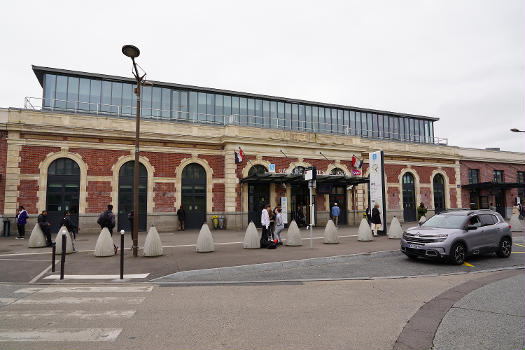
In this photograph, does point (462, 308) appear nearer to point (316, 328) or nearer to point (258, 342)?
point (316, 328)

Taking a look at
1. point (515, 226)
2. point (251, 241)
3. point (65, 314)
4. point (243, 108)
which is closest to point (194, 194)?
point (251, 241)

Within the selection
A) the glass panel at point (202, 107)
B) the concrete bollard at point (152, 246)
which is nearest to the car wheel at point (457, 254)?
the concrete bollard at point (152, 246)

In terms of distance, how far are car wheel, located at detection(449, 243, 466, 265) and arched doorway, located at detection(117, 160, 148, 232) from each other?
1714 cm

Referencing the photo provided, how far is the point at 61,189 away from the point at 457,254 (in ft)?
66.7

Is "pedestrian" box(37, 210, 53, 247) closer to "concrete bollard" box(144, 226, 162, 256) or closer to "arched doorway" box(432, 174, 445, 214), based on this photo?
"concrete bollard" box(144, 226, 162, 256)

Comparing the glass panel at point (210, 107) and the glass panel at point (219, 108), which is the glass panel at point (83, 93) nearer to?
the glass panel at point (210, 107)

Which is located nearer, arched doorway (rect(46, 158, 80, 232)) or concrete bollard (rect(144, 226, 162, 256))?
concrete bollard (rect(144, 226, 162, 256))

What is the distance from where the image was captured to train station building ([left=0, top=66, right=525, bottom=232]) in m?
18.6

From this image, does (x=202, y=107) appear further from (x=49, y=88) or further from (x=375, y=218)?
(x=375, y=218)

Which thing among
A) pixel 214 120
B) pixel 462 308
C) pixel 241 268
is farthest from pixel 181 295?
pixel 214 120

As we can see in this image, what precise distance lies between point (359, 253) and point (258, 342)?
7.62 metres

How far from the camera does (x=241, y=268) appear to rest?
8711 mm

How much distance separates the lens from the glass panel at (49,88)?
26734 mm

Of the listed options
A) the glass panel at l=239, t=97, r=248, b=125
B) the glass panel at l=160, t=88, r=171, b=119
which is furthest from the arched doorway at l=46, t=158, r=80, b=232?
the glass panel at l=239, t=97, r=248, b=125
